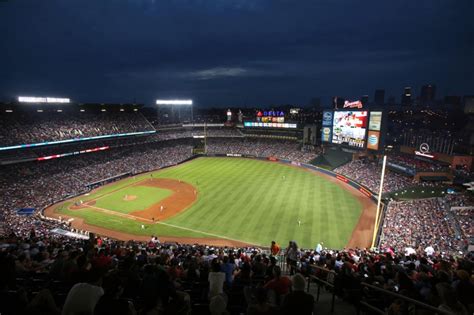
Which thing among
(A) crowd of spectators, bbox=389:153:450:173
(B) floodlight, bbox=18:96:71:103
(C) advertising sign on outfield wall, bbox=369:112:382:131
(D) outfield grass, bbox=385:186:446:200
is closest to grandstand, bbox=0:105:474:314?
(A) crowd of spectators, bbox=389:153:450:173

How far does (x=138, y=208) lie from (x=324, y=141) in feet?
114

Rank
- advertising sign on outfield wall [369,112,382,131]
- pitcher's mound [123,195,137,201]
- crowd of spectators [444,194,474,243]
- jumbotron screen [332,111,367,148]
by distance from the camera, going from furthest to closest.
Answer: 1. jumbotron screen [332,111,367,148]
2. advertising sign on outfield wall [369,112,382,131]
3. pitcher's mound [123,195,137,201]
4. crowd of spectators [444,194,474,243]

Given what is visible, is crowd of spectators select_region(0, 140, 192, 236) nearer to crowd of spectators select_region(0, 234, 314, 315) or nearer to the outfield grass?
crowd of spectators select_region(0, 234, 314, 315)

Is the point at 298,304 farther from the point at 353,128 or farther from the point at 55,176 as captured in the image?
the point at 55,176

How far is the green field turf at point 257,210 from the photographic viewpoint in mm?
26547

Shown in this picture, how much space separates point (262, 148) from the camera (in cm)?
7075

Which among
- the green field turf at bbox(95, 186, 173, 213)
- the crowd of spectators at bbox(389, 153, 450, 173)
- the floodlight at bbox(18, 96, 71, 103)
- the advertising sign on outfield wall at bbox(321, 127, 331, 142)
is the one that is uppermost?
the floodlight at bbox(18, 96, 71, 103)

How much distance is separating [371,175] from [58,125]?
51.7 m

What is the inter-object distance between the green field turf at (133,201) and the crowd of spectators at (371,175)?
2854 centimetres

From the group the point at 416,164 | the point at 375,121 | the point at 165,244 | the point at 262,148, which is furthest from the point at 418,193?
the point at 262,148

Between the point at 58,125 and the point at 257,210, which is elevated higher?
the point at 58,125

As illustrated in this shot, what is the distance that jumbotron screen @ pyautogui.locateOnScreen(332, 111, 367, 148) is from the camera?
4181 cm

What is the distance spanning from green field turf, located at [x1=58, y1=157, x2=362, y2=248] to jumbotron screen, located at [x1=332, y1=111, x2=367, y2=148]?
7512 millimetres

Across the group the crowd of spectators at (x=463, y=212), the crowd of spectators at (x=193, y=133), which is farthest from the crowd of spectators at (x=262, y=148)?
the crowd of spectators at (x=463, y=212)
